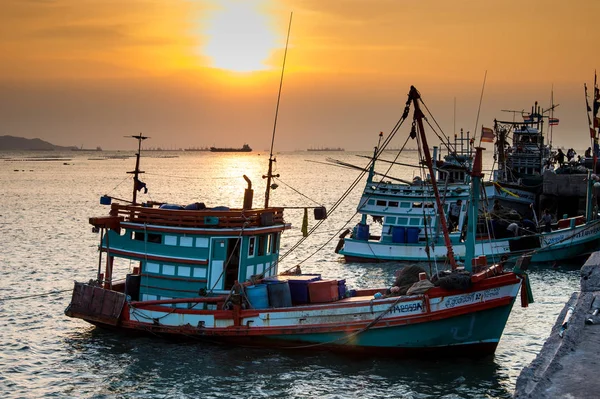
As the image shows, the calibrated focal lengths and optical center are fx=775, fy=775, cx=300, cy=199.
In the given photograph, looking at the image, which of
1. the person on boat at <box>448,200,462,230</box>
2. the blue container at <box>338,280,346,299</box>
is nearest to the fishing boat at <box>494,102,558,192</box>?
the person on boat at <box>448,200,462,230</box>

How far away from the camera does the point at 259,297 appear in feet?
75.2

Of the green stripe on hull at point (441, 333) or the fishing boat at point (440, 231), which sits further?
the fishing boat at point (440, 231)

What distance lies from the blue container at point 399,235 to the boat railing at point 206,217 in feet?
57.3

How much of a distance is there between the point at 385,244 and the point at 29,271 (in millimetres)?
18167

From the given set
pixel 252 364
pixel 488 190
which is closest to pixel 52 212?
pixel 488 190

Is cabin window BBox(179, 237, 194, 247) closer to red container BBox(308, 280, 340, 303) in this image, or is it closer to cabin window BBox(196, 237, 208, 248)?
cabin window BBox(196, 237, 208, 248)

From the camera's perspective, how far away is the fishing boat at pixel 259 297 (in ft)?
70.1

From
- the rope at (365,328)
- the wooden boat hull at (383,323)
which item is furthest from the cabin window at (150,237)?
the rope at (365,328)

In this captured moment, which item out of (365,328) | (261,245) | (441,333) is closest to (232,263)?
(261,245)

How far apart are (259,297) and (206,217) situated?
9.68 ft

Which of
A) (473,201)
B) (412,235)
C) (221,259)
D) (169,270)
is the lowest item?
(169,270)

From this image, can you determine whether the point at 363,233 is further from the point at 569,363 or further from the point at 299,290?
the point at 569,363

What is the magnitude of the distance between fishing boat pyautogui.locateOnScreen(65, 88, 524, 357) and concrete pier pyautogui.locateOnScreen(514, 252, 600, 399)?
12.4ft

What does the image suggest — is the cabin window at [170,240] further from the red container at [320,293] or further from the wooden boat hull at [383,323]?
the red container at [320,293]
